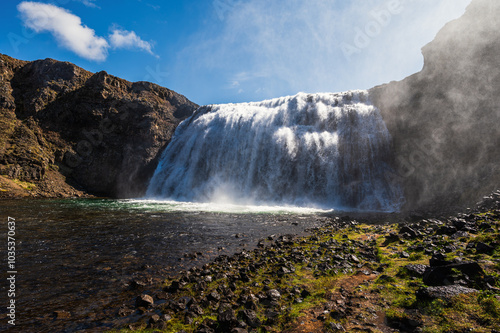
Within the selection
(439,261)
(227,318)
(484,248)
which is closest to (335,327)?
(227,318)

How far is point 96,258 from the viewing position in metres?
9.73

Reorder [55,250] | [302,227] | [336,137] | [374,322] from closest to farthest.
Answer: [374,322] → [55,250] → [302,227] → [336,137]

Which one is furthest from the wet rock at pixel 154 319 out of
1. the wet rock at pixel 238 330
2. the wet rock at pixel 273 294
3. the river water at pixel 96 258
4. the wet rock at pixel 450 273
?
the wet rock at pixel 450 273

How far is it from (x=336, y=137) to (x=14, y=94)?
7315cm

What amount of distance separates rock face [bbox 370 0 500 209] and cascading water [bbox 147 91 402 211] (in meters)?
2.97

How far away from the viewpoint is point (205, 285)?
286 inches

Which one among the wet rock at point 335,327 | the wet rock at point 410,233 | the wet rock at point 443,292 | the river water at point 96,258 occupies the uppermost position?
the wet rock at point 410,233

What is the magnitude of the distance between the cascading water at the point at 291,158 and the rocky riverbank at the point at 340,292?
24265mm

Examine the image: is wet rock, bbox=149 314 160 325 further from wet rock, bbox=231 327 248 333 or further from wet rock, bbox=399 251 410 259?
wet rock, bbox=399 251 410 259

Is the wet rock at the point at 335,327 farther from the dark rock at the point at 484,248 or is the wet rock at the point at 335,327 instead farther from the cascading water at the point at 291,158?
the cascading water at the point at 291,158

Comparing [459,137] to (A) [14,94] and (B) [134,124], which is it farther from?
(A) [14,94]

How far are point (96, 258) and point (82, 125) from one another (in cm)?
5805

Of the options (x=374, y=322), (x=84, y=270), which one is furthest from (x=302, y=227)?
(x=84, y=270)

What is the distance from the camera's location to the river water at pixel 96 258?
18.6 feet
